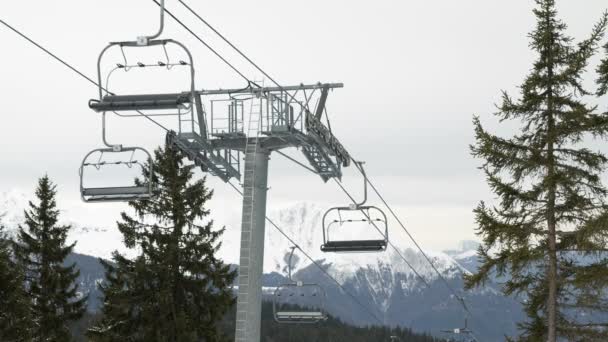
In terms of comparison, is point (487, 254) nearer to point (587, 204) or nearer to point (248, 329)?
point (587, 204)

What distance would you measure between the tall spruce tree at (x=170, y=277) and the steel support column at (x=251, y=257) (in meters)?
29.3

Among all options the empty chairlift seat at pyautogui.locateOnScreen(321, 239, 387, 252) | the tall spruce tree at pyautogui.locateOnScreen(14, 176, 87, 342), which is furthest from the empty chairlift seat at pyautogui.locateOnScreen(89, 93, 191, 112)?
the tall spruce tree at pyautogui.locateOnScreen(14, 176, 87, 342)

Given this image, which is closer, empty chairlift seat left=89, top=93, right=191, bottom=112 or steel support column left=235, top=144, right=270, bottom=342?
empty chairlift seat left=89, top=93, right=191, bottom=112

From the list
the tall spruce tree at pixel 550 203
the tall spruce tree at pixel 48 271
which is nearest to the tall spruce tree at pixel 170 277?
the tall spruce tree at pixel 48 271

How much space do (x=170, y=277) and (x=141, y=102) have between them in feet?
116

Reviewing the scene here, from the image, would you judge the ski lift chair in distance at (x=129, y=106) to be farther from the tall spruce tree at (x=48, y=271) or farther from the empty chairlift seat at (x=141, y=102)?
the tall spruce tree at (x=48, y=271)

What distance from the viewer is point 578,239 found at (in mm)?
30406

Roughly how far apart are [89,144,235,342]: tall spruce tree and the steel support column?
29.3m

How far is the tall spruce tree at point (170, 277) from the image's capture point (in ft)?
166

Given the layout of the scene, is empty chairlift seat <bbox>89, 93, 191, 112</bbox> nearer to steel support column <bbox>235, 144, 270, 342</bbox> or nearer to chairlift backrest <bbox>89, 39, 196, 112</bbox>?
chairlift backrest <bbox>89, 39, 196, 112</bbox>

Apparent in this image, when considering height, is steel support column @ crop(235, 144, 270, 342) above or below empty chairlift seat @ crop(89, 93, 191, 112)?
below

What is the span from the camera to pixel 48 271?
55719mm

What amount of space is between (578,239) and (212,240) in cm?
2656

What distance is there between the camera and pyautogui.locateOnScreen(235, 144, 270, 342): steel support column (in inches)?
802
